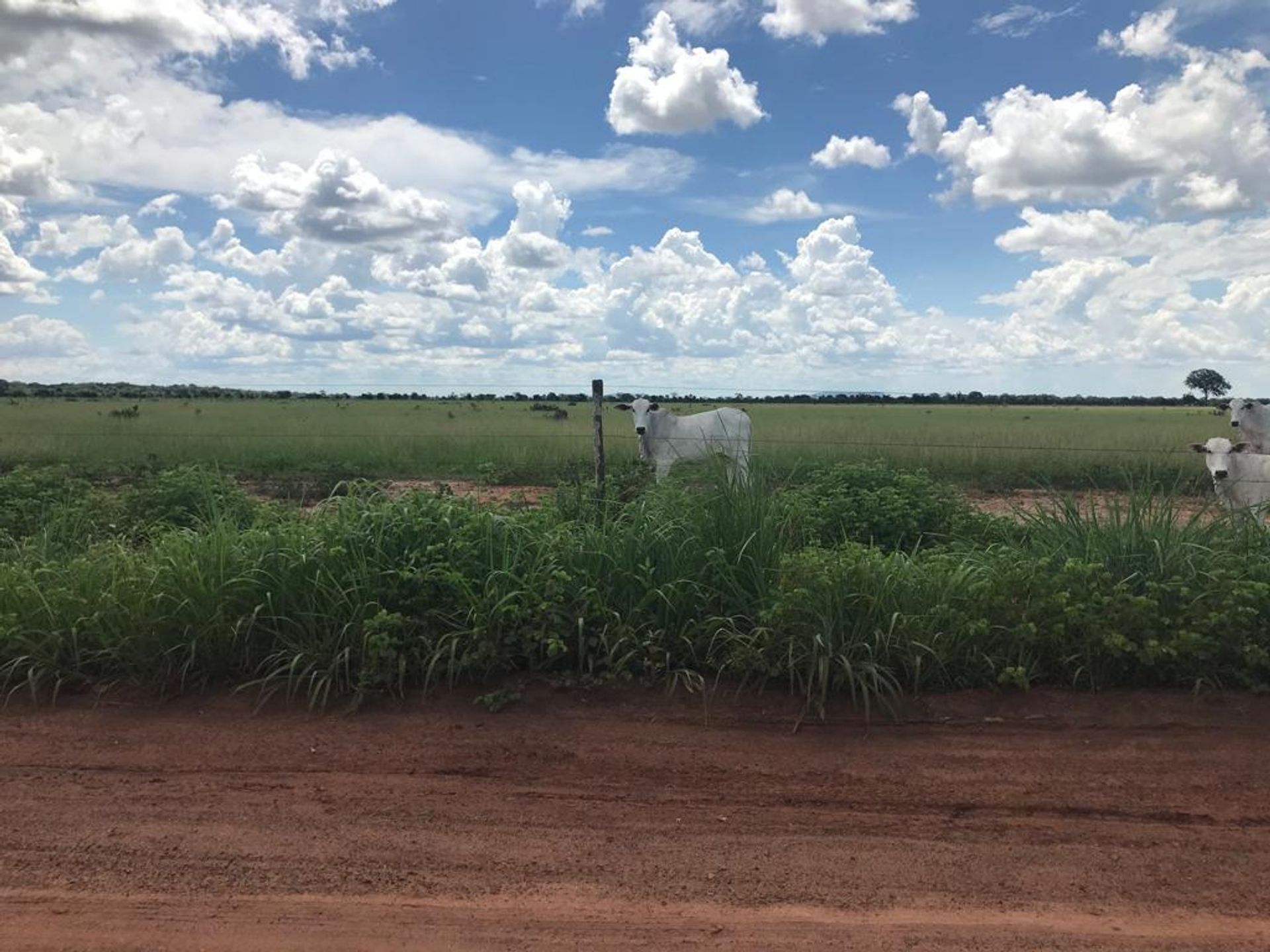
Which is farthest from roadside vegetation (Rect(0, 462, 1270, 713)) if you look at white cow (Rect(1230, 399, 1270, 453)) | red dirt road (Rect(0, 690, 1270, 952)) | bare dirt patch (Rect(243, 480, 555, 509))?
white cow (Rect(1230, 399, 1270, 453))

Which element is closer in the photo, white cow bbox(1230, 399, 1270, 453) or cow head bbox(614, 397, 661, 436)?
white cow bbox(1230, 399, 1270, 453)

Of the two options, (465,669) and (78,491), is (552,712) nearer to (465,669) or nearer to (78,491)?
(465,669)

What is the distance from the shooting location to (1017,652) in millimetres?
5066

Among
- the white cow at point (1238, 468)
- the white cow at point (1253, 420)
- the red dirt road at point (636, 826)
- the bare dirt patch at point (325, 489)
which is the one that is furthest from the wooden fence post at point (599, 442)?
the white cow at point (1253, 420)

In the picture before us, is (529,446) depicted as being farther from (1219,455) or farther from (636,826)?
(636,826)

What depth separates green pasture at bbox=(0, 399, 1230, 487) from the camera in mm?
15664

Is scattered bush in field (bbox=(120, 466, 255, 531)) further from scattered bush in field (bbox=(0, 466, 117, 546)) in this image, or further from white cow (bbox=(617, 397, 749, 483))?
white cow (bbox=(617, 397, 749, 483))

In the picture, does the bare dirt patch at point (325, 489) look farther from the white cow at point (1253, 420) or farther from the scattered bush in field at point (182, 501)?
the white cow at point (1253, 420)

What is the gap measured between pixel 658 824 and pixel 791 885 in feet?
2.14

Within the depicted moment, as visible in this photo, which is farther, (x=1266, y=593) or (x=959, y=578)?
(x=959, y=578)

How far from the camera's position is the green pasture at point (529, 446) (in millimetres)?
15664

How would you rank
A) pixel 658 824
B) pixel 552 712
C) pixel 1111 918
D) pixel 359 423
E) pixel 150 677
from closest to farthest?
pixel 1111 918 → pixel 658 824 → pixel 552 712 → pixel 150 677 → pixel 359 423

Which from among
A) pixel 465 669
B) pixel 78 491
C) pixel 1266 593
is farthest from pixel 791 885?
pixel 78 491

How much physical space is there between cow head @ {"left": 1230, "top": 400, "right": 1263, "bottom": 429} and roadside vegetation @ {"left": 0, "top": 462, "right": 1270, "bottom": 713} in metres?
8.96
